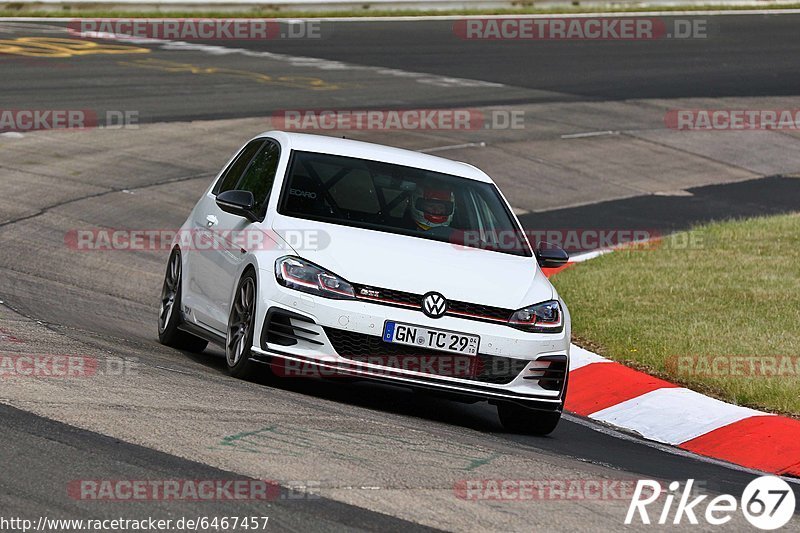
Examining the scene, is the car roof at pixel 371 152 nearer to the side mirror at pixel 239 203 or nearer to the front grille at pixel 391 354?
the side mirror at pixel 239 203

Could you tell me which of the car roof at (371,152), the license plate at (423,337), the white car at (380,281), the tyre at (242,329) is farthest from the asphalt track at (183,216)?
the car roof at (371,152)

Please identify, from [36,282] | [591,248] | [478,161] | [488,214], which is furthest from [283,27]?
[488,214]

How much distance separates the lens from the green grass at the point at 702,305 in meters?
10.2

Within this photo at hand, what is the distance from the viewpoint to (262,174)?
383 inches

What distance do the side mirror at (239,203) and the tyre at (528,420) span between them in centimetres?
198

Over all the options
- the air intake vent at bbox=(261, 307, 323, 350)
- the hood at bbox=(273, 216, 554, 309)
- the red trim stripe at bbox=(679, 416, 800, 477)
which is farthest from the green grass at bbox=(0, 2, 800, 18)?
the red trim stripe at bbox=(679, 416, 800, 477)

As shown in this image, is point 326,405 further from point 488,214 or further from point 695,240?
point 695,240

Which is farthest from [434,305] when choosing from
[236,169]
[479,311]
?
[236,169]

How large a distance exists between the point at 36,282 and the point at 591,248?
255 inches

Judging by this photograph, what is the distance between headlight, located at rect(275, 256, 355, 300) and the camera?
826cm

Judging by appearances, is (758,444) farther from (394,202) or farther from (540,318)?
(394,202)

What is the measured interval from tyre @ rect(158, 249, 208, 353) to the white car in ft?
1.15

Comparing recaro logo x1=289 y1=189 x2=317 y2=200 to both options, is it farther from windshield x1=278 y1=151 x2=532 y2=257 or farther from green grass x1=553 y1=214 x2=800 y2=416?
green grass x1=553 y1=214 x2=800 y2=416

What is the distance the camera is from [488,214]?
964 cm
